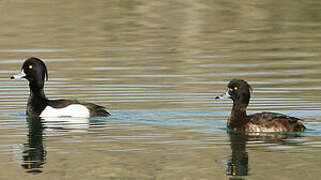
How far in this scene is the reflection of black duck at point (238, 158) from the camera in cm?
1195

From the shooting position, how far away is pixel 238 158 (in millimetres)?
12781

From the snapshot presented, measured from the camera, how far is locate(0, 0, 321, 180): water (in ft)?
41.0

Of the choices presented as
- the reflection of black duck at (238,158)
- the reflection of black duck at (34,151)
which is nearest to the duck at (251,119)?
the reflection of black duck at (238,158)

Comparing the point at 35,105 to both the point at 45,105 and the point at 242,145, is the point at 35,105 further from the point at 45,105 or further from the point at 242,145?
the point at 242,145

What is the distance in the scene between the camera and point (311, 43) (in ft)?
87.0

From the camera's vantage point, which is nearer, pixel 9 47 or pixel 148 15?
pixel 9 47

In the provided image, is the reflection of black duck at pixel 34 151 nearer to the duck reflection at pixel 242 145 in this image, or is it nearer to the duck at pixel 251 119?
the duck reflection at pixel 242 145

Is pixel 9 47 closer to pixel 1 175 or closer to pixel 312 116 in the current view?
pixel 312 116

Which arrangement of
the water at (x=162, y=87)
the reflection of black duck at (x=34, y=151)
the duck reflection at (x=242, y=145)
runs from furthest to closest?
the reflection of black duck at (x=34, y=151), the water at (x=162, y=87), the duck reflection at (x=242, y=145)

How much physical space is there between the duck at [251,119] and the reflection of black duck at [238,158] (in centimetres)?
25

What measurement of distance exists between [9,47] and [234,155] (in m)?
15.0

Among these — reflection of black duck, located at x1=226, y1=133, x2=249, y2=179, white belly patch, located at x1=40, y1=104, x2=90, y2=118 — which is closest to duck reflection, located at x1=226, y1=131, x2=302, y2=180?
reflection of black duck, located at x1=226, y1=133, x2=249, y2=179

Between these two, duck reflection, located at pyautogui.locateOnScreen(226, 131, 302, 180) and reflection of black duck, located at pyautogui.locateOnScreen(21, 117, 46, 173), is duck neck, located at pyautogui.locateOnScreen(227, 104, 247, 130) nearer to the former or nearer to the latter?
duck reflection, located at pyautogui.locateOnScreen(226, 131, 302, 180)

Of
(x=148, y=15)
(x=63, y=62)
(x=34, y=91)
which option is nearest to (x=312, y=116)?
(x=34, y=91)
